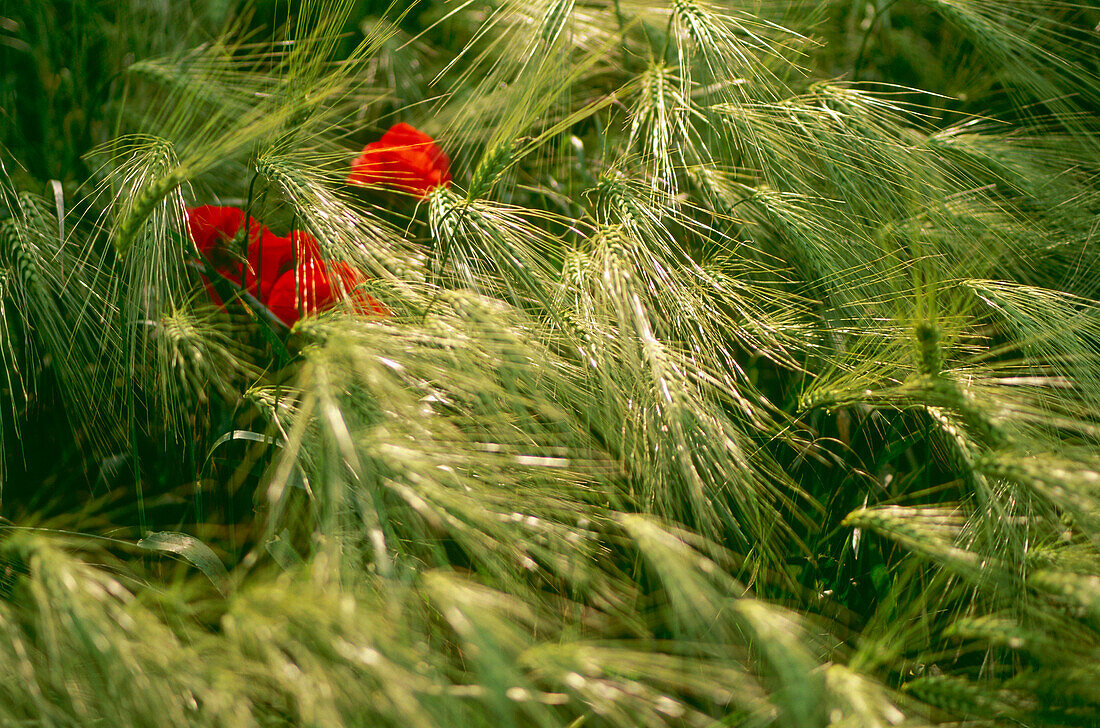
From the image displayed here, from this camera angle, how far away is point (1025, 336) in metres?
0.68

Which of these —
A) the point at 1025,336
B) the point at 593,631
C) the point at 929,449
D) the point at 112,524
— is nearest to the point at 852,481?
the point at 929,449

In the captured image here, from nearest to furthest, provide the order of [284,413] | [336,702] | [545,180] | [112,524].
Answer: [336,702] < [284,413] < [112,524] < [545,180]

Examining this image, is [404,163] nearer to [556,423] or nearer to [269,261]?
[269,261]

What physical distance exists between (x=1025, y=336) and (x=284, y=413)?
666 mm

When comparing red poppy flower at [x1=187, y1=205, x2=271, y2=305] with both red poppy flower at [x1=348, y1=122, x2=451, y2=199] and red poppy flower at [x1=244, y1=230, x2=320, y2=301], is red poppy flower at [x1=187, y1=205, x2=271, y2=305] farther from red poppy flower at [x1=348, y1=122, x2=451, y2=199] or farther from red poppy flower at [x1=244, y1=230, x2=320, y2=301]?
red poppy flower at [x1=348, y1=122, x2=451, y2=199]

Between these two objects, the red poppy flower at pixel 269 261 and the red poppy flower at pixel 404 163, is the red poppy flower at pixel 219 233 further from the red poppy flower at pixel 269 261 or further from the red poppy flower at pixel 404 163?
the red poppy flower at pixel 404 163

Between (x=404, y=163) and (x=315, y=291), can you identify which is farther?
(x=404, y=163)

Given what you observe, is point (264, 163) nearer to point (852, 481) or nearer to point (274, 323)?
point (274, 323)

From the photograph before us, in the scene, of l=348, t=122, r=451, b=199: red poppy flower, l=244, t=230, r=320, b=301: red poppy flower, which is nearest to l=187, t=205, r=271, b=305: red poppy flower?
l=244, t=230, r=320, b=301: red poppy flower

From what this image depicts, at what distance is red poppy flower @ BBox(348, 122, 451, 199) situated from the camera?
766 millimetres

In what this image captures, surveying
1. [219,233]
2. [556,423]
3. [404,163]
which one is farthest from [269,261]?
[556,423]

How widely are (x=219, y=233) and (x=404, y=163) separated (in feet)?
0.65

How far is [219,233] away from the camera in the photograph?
28.8 inches

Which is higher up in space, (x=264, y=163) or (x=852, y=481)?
(x=264, y=163)
